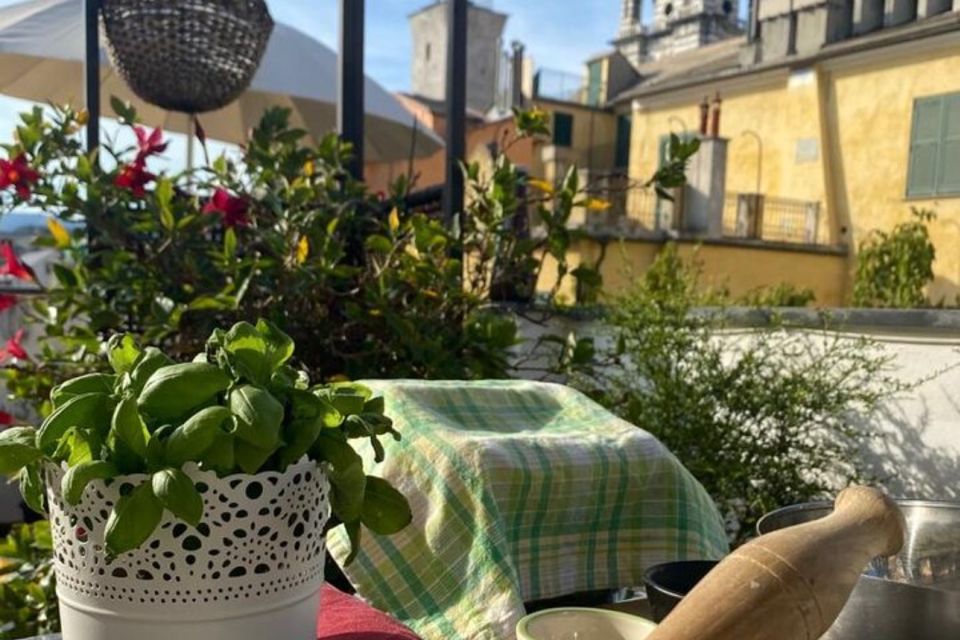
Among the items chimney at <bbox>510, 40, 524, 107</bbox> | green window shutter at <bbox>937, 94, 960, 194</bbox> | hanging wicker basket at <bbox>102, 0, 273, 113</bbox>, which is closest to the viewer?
hanging wicker basket at <bbox>102, 0, 273, 113</bbox>

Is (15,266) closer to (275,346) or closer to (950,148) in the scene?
(275,346)

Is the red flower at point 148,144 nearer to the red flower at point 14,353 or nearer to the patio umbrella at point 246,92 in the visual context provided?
the red flower at point 14,353

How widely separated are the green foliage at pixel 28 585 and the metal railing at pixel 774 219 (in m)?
12.6

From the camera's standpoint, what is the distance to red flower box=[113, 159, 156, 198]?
6.75 feet

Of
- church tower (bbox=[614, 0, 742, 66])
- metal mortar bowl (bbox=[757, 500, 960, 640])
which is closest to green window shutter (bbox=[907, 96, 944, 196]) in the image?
metal mortar bowl (bbox=[757, 500, 960, 640])

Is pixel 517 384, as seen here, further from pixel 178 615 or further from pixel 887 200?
pixel 887 200

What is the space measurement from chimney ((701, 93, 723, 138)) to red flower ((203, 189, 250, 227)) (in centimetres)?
1145

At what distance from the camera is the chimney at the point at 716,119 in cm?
1333

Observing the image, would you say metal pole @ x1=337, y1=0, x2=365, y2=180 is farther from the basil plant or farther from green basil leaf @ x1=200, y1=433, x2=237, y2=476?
green basil leaf @ x1=200, y1=433, x2=237, y2=476

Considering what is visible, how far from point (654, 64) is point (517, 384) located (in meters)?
22.5

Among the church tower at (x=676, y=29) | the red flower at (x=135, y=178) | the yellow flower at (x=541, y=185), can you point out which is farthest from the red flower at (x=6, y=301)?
the church tower at (x=676, y=29)

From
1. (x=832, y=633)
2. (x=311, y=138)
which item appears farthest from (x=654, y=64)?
(x=832, y=633)

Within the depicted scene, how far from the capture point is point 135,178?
6.79 feet

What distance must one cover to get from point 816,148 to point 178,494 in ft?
46.2
